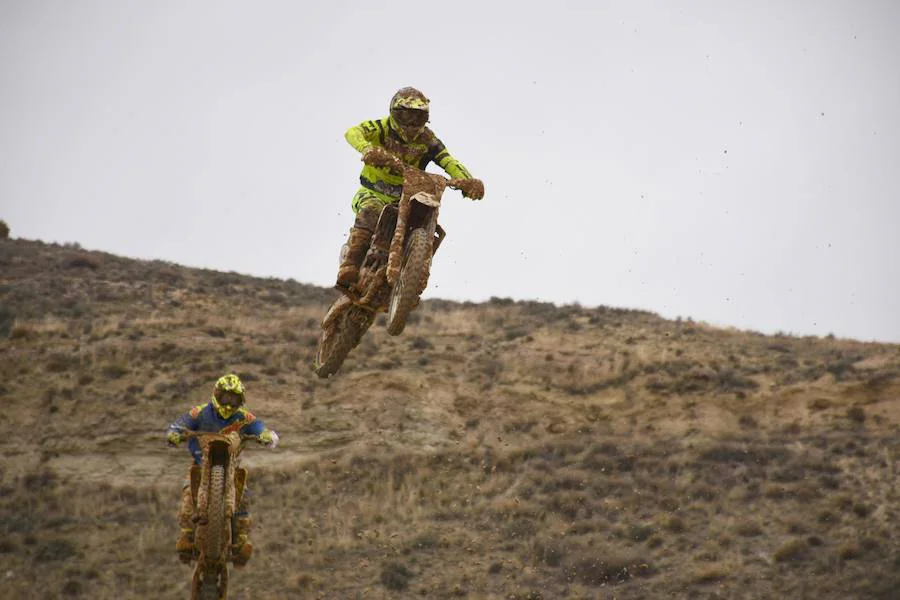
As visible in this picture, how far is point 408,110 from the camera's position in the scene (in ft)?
54.6

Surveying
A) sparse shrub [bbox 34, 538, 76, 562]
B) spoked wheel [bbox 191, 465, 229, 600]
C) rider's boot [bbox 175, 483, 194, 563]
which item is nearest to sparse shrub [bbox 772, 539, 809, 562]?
spoked wheel [bbox 191, 465, 229, 600]

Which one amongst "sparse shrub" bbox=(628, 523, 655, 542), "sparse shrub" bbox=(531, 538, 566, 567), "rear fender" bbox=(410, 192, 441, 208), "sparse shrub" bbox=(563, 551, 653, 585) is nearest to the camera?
"rear fender" bbox=(410, 192, 441, 208)

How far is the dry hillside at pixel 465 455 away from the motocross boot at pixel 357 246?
956cm

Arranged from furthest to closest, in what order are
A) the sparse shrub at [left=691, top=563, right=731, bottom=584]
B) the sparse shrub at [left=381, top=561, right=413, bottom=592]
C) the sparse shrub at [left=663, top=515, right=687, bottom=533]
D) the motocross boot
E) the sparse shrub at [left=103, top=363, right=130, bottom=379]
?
the sparse shrub at [left=103, top=363, right=130, bottom=379] → the sparse shrub at [left=663, top=515, right=687, bottom=533] → the sparse shrub at [left=381, top=561, right=413, bottom=592] → the sparse shrub at [left=691, top=563, right=731, bottom=584] → the motocross boot

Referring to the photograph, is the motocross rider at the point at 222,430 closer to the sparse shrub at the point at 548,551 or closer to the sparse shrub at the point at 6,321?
the sparse shrub at the point at 548,551

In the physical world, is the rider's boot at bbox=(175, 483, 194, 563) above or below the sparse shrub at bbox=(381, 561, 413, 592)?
above

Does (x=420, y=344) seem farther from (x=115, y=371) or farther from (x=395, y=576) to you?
(x=395, y=576)

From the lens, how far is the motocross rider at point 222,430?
56.0 feet

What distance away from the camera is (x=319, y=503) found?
95.3 feet

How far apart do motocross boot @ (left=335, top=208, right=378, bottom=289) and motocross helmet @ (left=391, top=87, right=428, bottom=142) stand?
1.12 metres

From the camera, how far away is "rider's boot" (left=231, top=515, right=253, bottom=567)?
56.1ft

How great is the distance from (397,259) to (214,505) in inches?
149

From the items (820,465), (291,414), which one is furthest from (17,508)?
(820,465)

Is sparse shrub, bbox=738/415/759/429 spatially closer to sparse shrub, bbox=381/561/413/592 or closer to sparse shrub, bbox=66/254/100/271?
sparse shrub, bbox=381/561/413/592
